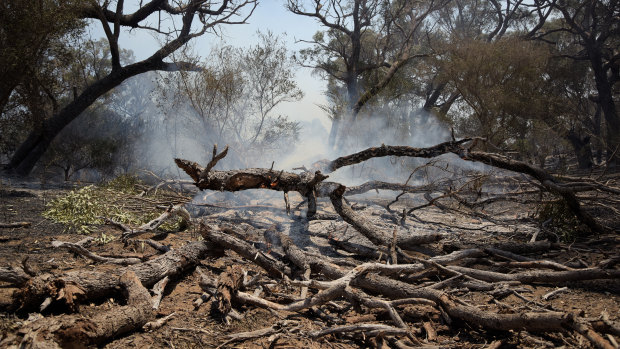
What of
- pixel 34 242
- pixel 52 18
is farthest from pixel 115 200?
pixel 52 18

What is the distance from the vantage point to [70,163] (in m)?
13.9

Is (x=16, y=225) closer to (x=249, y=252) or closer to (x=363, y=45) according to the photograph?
(x=249, y=252)

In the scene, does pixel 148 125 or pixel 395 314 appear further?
pixel 148 125

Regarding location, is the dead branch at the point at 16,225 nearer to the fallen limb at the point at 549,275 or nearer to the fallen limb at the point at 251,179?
the fallen limb at the point at 251,179

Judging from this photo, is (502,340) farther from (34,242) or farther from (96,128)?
(96,128)

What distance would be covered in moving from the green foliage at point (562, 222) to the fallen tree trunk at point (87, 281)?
186 inches

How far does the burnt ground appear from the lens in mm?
2461

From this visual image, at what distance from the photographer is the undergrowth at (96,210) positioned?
5039 millimetres

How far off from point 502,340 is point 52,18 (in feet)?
33.4

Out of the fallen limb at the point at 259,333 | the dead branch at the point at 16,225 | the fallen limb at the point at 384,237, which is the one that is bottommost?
the fallen limb at the point at 259,333

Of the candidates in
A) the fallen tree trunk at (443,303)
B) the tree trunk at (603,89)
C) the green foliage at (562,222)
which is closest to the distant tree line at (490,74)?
the tree trunk at (603,89)

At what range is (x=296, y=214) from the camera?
634cm

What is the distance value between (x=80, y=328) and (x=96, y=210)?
12.8ft

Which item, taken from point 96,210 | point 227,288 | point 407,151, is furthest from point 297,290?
point 96,210
